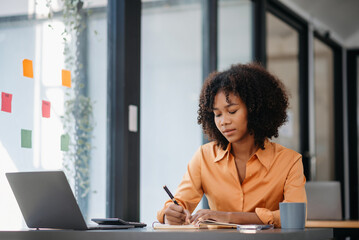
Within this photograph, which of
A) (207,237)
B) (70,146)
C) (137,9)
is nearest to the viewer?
(207,237)

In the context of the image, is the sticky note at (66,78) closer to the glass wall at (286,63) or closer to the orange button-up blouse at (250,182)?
the orange button-up blouse at (250,182)

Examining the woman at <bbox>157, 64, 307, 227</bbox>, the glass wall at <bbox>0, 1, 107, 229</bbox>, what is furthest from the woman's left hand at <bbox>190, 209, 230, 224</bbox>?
the glass wall at <bbox>0, 1, 107, 229</bbox>

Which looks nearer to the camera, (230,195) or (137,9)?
(230,195)

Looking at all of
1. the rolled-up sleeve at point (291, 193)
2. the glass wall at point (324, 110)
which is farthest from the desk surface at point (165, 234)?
the glass wall at point (324, 110)

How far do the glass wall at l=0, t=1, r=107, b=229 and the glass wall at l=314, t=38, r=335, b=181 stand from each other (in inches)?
164

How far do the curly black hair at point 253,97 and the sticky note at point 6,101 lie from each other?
0.81 meters

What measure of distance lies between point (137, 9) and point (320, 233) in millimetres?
1814

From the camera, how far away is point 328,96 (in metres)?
7.07

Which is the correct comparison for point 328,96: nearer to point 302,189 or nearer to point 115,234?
point 302,189

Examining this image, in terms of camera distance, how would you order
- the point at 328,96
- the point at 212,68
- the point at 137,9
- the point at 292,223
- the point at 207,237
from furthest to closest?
the point at 328,96 → the point at 212,68 → the point at 137,9 → the point at 292,223 → the point at 207,237

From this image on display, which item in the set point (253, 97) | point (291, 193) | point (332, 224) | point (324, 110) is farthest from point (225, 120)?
point (324, 110)

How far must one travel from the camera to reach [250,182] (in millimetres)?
2268

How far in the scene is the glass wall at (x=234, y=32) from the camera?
4477mm

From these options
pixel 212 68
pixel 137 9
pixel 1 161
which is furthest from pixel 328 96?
pixel 1 161
